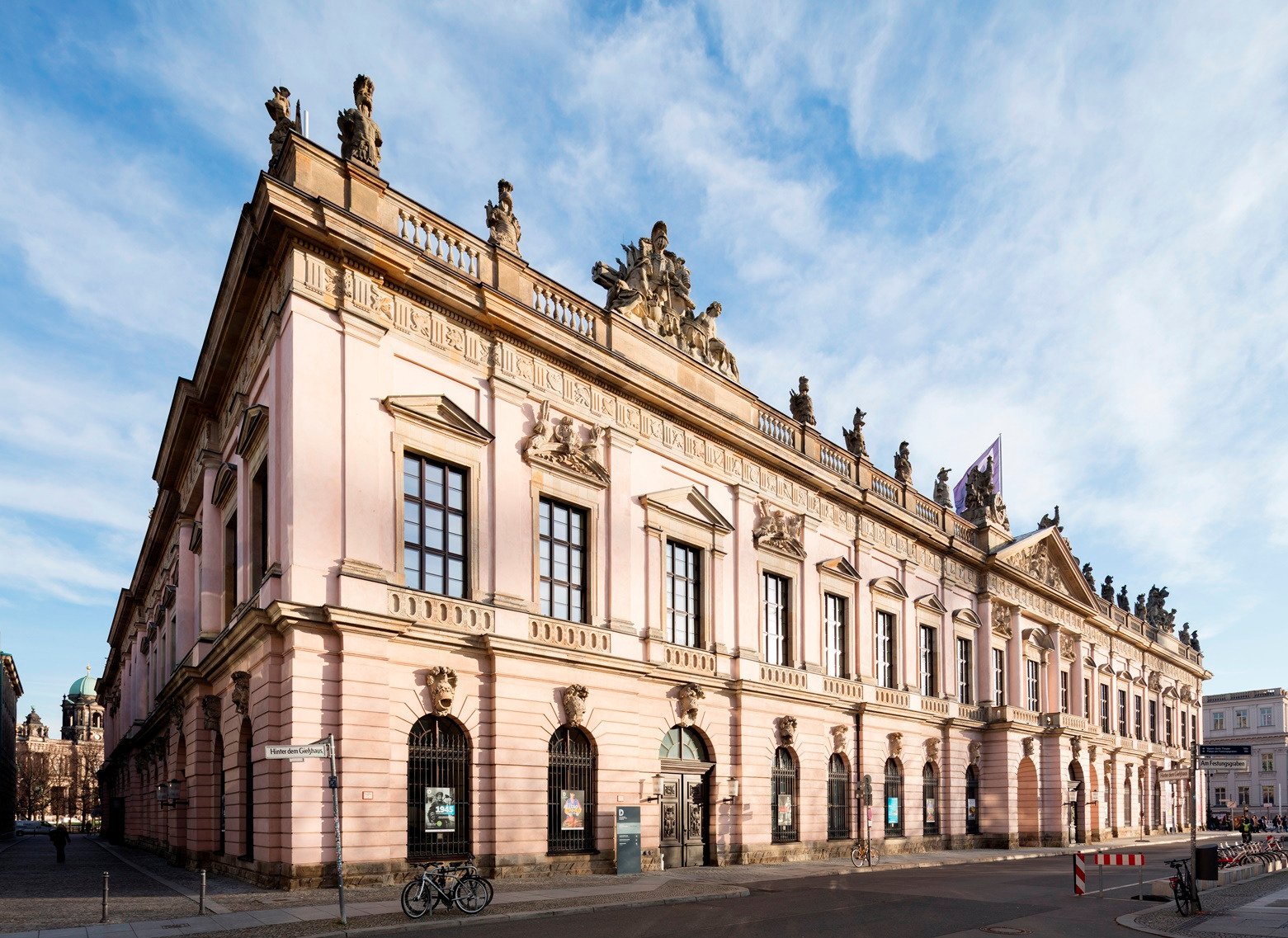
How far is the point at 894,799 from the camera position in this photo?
126 feet

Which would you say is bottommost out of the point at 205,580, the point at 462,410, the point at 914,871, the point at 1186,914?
the point at 914,871

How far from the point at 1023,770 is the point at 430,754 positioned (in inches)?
1307

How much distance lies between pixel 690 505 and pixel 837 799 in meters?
12.0

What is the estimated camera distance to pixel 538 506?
25484 mm

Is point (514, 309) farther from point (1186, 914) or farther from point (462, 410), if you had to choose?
point (1186, 914)

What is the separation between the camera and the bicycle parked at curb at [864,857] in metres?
30.7

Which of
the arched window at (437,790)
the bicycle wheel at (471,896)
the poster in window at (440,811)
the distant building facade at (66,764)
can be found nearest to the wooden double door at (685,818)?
the arched window at (437,790)

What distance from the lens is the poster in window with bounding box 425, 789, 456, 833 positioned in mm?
21562

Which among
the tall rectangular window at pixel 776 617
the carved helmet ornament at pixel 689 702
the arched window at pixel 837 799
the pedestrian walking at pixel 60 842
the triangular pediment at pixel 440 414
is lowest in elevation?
the pedestrian walking at pixel 60 842

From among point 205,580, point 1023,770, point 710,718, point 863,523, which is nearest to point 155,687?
point 205,580

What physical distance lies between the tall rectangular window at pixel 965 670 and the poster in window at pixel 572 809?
24.2 meters

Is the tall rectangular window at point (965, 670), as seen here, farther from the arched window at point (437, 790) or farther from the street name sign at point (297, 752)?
the street name sign at point (297, 752)

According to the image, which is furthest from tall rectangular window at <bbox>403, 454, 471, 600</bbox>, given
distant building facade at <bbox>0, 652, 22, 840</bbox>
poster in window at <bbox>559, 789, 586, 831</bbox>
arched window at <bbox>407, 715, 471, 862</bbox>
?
distant building facade at <bbox>0, 652, 22, 840</bbox>

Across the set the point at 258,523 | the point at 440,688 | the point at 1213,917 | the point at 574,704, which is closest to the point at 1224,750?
the point at 1213,917
